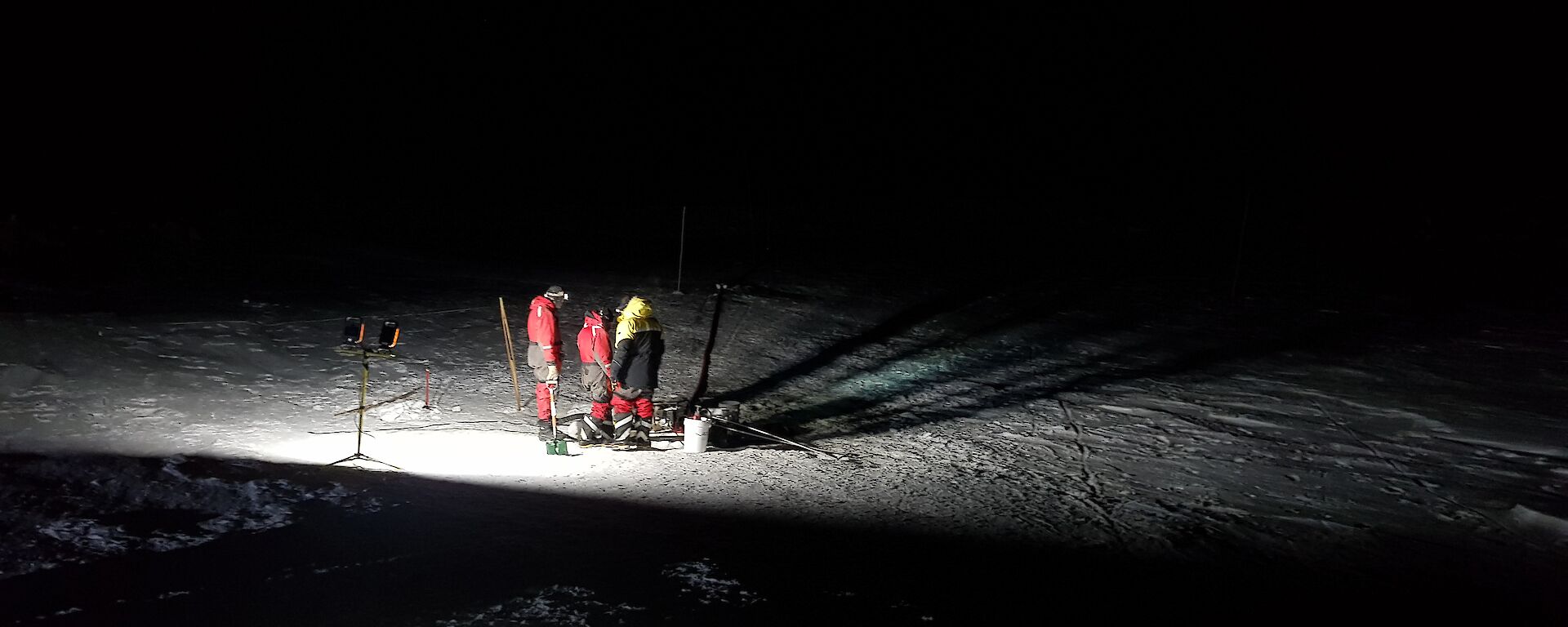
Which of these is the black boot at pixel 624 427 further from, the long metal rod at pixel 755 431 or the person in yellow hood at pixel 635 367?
→ the long metal rod at pixel 755 431

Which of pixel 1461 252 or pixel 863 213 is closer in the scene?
pixel 1461 252

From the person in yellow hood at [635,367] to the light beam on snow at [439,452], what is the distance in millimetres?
769

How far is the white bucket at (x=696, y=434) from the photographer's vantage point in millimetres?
9023

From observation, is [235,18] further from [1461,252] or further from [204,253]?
[1461,252]

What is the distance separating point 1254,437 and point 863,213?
655 inches

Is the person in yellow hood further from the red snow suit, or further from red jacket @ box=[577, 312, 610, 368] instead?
the red snow suit

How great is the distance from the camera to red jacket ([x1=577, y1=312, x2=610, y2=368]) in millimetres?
9391

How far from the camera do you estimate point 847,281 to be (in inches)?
713

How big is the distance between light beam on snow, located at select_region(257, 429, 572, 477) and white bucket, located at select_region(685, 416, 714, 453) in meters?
1.09

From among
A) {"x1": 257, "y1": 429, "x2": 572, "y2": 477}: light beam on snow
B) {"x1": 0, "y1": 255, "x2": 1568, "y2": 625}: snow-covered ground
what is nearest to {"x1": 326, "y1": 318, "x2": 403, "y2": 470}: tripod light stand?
{"x1": 257, "y1": 429, "x2": 572, "y2": 477}: light beam on snow

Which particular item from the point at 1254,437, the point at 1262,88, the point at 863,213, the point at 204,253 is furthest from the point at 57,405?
the point at 1262,88

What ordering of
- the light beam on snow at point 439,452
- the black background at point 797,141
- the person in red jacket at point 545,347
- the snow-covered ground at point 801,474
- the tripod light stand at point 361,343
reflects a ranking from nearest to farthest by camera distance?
the snow-covered ground at point 801,474
the tripod light stand at point 361,343
the light beam on snow at point 439,452
the person in red jacket at point 545,347
the black background at point 797,141

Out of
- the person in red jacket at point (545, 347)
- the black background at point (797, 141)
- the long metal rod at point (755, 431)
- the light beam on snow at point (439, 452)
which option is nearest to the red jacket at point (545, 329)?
the person in red jacket at point (545, 347)

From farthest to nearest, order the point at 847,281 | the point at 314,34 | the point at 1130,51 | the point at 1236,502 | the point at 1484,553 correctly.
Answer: the point at 1130,51, the point at 314,34, the point at 847,281, the point at 1236,502, the point at 1484,553
